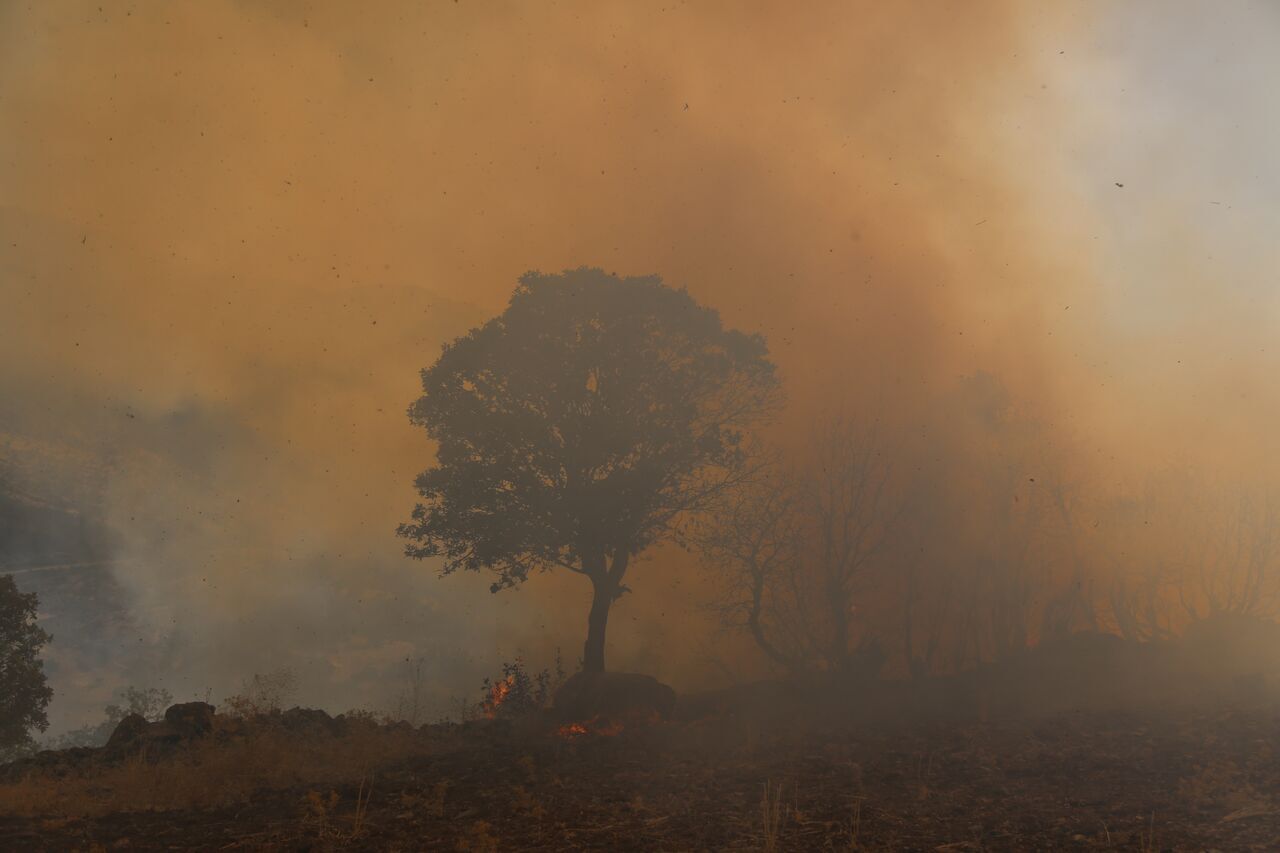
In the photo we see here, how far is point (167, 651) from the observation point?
6644 cm

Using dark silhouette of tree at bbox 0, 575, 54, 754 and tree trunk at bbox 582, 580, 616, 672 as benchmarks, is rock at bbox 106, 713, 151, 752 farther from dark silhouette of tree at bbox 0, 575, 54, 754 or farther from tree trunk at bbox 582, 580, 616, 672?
tree trunk at bbox 582, 580, 616, 672

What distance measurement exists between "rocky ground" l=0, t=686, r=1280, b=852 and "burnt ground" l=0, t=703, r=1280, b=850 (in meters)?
0.06

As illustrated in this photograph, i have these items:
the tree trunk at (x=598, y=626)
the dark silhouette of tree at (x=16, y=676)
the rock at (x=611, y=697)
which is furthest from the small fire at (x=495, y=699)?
the dark silhouette of tree at (x=16, y=676)

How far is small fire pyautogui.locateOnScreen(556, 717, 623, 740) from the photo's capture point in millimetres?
23484

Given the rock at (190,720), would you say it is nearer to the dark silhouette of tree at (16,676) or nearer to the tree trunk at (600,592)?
the dark silhouette of tree at (16,676)

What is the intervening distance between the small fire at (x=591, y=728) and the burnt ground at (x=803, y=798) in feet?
8.48

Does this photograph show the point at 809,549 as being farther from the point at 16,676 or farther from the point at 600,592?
the point at 16,676

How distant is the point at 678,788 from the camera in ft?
53.1

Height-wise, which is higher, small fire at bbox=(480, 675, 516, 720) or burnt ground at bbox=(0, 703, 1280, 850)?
small fire at bbox=(480, 675, 516, 720)

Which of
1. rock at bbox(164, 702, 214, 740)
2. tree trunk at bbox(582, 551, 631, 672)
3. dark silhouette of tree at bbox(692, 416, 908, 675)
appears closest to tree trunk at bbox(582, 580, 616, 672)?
tree trunk at bbox(582, 551, 631, 672)

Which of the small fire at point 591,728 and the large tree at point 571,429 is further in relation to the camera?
the large tree at point 571,429

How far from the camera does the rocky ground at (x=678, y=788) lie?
1230 cm

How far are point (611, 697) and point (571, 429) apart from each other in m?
8.43

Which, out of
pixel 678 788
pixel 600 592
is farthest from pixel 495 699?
pixel 678 788
